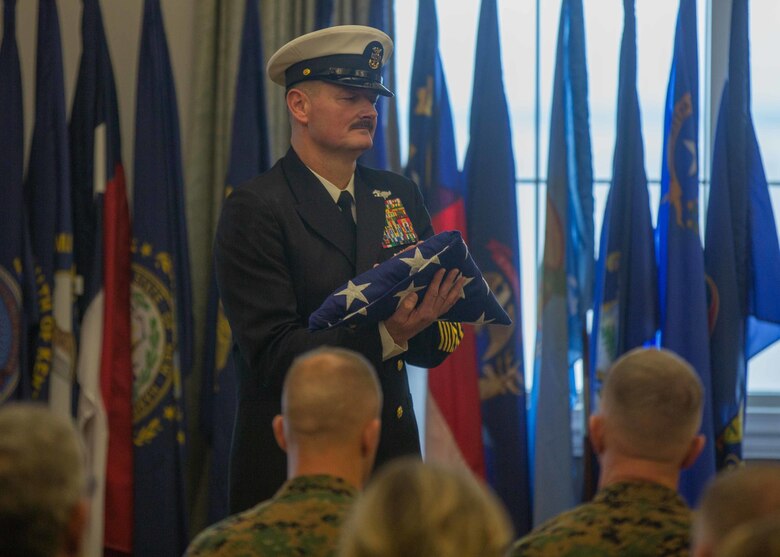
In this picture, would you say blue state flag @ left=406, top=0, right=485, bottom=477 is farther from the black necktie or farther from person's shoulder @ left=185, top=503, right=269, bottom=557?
person's shoulder @ left=185, top=503, right=269, bottom=557

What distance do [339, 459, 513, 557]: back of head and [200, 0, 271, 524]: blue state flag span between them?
2.60m

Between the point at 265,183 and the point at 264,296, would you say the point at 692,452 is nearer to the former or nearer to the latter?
the point at 264,296

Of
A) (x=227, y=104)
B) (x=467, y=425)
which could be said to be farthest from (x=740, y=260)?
(x=227, y=104)

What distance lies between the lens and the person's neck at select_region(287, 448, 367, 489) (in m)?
1.89

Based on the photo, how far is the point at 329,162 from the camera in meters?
2.68

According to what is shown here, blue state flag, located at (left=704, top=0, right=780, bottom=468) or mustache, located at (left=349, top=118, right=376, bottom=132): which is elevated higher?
mustache, located at (left=349, top=118, right=376, bottom=132)

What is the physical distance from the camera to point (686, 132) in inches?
158

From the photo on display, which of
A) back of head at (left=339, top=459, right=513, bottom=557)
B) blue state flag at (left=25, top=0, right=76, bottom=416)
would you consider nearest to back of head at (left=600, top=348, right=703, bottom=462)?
back of head at (left=339, top=459, right=513, bottom=557)

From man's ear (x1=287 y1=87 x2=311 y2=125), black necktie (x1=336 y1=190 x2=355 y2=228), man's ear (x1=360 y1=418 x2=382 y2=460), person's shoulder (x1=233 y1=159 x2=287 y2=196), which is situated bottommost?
man's ear (x1=360 y1=418 x2=382 y2=460)

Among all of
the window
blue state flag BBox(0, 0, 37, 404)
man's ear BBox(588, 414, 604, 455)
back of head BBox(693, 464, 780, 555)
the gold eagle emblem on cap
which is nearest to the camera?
back of head BBox(693, 464, 780, 555)

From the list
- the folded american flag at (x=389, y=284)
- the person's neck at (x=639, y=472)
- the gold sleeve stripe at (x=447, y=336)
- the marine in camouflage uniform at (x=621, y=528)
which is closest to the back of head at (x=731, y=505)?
the marine in camouflage uniform at (x=621, y=528)

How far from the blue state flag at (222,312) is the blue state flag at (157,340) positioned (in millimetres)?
103

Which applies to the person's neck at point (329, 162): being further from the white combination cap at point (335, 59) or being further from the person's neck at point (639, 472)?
the person's neck at point (639, 472)

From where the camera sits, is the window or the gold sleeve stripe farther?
the window
